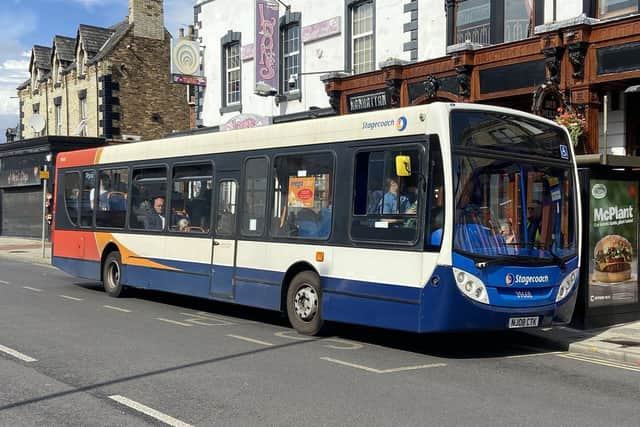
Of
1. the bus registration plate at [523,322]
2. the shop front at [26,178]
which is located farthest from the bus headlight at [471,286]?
the shop front at [26,178]

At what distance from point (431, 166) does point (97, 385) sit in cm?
426

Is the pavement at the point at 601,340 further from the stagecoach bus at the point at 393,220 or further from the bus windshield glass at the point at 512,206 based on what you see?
the bus windshield glass at the point at 512,206

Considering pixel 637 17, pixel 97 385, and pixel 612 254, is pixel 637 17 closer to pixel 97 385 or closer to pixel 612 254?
pixel 612 254

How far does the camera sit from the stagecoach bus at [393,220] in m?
8.60

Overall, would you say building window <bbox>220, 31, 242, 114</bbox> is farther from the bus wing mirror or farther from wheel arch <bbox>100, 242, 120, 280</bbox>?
the bus wing mirror

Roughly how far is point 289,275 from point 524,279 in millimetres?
3348

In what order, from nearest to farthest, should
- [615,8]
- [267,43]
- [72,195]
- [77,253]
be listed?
[615,8] → [77,253] → [72,195] → [267,43]

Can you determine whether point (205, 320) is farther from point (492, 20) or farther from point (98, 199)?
point (492, 20)

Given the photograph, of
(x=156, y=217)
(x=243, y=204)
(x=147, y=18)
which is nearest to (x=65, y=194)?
(x=156, y=217)

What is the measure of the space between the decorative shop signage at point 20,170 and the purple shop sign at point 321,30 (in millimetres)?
19138

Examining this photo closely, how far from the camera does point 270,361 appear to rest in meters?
8.50

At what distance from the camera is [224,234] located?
11945mm

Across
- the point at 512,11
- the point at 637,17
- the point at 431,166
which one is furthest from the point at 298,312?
the point at 512,11

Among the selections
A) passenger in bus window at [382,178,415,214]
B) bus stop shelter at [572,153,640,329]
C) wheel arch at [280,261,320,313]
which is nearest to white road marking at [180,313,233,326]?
wheel arch at [280,261,320,313]
